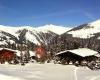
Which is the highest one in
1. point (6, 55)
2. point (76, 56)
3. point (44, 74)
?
point (6, 55)

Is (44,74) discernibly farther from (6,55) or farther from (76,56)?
(6,55)

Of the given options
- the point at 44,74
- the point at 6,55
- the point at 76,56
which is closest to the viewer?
the point at 44,74

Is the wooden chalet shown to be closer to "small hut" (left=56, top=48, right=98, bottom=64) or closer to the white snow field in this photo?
"small hut" (left=56, top=48, right=98, bottom=64)

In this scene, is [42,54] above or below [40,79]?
above

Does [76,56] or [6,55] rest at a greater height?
[6,55]

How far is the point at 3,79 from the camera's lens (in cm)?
2667

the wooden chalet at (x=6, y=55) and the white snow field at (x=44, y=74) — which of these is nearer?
the white snow field at (x=44, y=74)

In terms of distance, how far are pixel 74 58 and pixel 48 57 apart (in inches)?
1299

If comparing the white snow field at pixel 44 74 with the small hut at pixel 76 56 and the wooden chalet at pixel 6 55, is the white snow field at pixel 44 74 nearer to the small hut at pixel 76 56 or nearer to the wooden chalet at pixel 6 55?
the small hut at pixel 76 56

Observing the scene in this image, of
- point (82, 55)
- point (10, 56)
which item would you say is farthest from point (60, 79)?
point (10, 56)

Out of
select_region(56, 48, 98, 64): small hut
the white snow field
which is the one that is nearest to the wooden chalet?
select_region(56, 48, 98, 64): small hut

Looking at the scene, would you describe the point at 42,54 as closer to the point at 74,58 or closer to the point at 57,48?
the point at 57,48

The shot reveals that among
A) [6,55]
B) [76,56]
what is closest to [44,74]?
[76,56]

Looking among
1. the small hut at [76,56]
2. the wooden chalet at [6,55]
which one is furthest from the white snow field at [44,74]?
the wooden chalet at [6,55]
